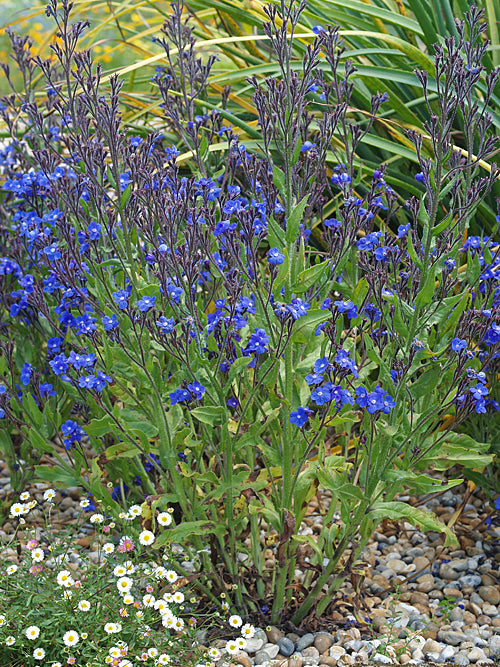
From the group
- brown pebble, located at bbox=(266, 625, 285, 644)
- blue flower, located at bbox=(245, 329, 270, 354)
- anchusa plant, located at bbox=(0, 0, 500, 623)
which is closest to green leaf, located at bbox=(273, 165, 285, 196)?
anchusa plant, located at bbox=(0, 0, 500, 623)

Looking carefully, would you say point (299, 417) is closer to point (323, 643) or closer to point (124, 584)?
point (124, 584)

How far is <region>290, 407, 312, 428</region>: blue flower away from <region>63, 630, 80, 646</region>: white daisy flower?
0.89 metres

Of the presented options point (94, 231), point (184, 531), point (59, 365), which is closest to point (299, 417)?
point (184, 531)

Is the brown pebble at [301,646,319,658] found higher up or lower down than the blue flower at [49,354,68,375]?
lower down

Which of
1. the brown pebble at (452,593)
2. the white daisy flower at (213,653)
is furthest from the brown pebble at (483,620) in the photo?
the white daisy flower at (213,653)

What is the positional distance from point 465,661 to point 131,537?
121cm

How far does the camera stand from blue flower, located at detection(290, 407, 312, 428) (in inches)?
83.4

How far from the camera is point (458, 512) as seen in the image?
3.05 metres

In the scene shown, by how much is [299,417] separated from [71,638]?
927mm

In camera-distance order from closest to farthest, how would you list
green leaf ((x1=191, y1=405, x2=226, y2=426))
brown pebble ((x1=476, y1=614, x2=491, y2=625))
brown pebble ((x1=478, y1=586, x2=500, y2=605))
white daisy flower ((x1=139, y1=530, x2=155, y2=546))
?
green leaf ((x1=191, y1=405, x2=226, y2=426))
white daisy flower ((x1=139, y1=530, x2=155, y2=546))
brown pebble ((x1=476, y1=614, x2=491, y2=625))
brown pebble ((x1=478, y1=586, x2=500, y2=605))

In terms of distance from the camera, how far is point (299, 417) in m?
2.12

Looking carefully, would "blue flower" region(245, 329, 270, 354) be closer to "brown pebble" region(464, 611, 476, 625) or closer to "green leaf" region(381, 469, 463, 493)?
"green leaf" region(381, 469, 463, 493)

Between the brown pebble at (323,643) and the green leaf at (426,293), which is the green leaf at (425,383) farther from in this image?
the brown pebble at (323,643)

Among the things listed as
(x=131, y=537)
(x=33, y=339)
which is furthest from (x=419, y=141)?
(x=33, y=339)
